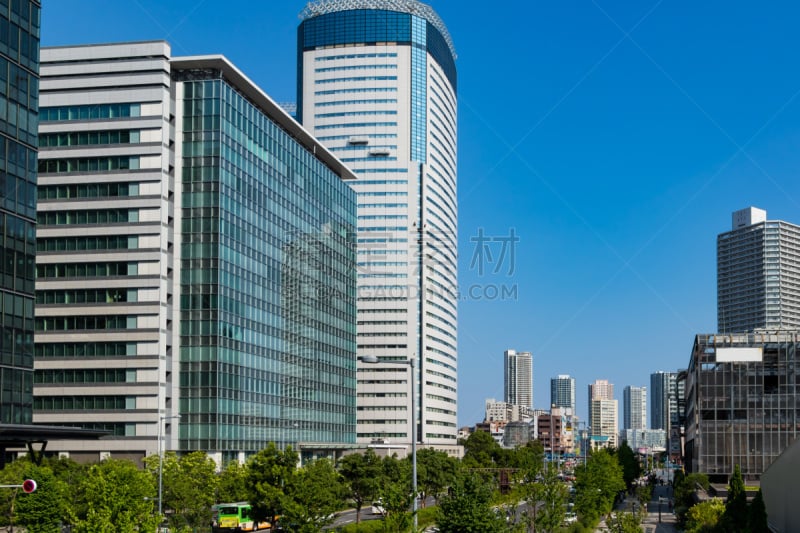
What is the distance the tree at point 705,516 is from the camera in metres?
72.2

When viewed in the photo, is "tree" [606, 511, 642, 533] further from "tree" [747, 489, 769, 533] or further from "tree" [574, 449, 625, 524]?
"tree" [574, 449, 625, 524]

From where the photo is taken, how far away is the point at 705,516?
77312 mm

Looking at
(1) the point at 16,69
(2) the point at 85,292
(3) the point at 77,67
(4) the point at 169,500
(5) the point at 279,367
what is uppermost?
(3) the point at 77,67

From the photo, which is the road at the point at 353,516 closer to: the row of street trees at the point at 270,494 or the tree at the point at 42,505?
the row of street trees at the point at 270,494

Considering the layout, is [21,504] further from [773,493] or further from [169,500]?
[773,493]

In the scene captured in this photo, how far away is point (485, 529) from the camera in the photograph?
145ft

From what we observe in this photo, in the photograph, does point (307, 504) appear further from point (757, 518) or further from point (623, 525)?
point (757, 518)

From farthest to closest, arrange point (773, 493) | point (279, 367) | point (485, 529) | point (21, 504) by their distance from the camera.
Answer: point (279, 367)
point (773, 493)
point (21, 504)
point (485, 529)

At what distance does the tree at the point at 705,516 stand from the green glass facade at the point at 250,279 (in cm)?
5455

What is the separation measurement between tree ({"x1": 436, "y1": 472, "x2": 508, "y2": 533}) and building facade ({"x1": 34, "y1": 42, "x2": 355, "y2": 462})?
61675mm

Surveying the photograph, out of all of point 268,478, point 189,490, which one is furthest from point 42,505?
point 189,490

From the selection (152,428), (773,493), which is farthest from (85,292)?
(773,493)

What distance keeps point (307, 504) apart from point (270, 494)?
354 inches

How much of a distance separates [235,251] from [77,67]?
27850mm
